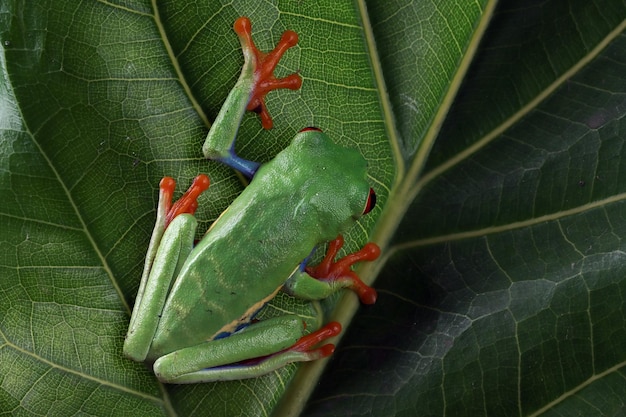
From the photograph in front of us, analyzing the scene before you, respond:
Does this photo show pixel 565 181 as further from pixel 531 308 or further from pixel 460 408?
pixel 460 408

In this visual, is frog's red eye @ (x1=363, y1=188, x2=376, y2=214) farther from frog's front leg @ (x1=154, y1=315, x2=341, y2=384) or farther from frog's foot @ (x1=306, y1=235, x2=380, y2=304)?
frog's front leg @ (x1=154, y1=315, x2=341, y2=384)

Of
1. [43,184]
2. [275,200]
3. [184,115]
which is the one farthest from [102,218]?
[275,200]

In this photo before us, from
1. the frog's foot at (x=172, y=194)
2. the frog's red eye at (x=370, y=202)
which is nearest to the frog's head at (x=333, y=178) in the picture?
the frog's red eye at (x=370, y=202)

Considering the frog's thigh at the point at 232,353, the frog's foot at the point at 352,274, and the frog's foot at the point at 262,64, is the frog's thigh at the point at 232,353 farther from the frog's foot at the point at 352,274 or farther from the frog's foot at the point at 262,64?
the frog's foot at the point at 262,64

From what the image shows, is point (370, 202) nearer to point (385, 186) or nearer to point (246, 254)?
point (385, 186)

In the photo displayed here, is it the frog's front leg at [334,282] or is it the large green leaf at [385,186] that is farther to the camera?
the frog's front leg at [334,282]

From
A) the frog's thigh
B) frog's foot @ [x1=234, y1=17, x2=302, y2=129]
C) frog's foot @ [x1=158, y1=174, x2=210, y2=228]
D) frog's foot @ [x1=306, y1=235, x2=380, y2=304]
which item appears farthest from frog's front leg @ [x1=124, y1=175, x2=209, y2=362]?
frog's foot @ [x1=306, y1=235, x2=380, y2=304]
